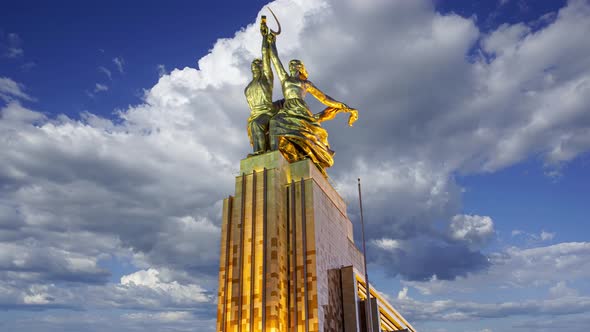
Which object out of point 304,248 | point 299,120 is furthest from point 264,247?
point 299,120

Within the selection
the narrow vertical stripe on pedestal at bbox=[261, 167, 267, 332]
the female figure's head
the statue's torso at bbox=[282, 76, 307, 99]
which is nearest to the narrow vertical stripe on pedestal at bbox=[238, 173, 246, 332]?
the narrow vertical stripe on pedestal at bbox=[261, 167, 267, 332]

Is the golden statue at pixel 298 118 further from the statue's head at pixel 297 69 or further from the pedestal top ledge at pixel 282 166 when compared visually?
the pedestal top ledge at pixel 282 166

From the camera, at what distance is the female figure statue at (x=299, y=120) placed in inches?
1272

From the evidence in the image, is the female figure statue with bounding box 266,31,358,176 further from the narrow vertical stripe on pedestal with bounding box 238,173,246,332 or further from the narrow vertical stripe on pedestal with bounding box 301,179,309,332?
the narrow vertical stripe on pedestal with bounding box 238,173,246,332

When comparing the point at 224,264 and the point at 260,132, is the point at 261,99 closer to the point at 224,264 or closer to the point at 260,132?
the point at 260,132

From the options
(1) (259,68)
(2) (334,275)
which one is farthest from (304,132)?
(2) (334,275)

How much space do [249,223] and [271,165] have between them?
148 inches

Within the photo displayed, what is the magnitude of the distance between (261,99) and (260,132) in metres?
2.82

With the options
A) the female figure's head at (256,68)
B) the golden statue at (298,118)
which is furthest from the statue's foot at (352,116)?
the female figure's head at (256,68)

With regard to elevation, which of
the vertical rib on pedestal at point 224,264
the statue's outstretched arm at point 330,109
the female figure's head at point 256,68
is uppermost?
the female figure's head at point 256,68

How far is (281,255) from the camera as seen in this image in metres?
27.2

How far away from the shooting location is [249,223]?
92.8ft

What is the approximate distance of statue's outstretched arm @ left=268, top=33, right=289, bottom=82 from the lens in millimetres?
34938

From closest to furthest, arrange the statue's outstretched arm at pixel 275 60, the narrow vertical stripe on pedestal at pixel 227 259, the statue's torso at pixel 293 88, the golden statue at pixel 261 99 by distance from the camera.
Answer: the narrow vertical stripe on pedestal at pixel 227 259 → the golden statue at pixel 261 99 → the statue's torso at pixel 293 88 → the statue's outstretched arm at pixel 275 60
